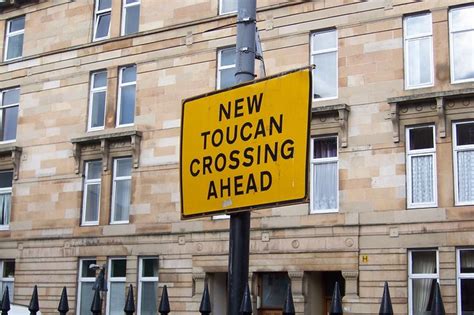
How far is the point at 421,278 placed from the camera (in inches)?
792

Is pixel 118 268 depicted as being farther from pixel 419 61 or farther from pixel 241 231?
pixel 241 231

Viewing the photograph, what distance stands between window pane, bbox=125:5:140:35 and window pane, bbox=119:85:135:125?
2.16 m

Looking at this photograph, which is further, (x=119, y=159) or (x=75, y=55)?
(x=75, y=55)

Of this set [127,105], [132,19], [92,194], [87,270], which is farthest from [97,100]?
[87,270]

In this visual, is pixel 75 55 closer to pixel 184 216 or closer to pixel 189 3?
pixel 189 3

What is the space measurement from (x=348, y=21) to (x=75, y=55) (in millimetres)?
10754

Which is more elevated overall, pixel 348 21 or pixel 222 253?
pixel 348 21

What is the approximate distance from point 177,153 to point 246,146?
63.7 ft

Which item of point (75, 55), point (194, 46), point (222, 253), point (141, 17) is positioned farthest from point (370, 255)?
point (75, 55)

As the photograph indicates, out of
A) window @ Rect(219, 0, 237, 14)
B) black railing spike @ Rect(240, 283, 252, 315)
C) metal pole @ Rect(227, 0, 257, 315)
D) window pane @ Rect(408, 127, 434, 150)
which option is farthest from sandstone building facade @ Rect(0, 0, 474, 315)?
black railing spike @ Rect(240, 283, 252, 315)

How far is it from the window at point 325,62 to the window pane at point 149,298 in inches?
318

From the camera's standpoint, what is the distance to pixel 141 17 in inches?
1043

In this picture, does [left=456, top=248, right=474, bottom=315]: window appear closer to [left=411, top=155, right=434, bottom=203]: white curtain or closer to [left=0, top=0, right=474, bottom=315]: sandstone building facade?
[left=0, top=0, right=474, bottom=315]: sandstone building facade

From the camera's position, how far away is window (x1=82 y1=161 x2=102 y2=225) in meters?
26.3
